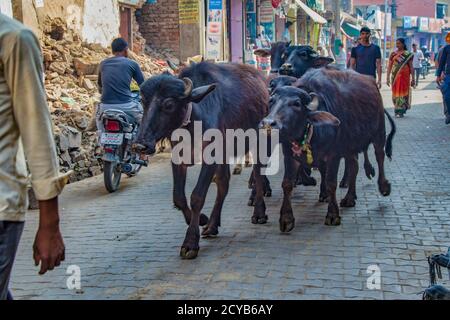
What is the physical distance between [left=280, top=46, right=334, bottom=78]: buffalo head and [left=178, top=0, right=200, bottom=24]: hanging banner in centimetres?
936

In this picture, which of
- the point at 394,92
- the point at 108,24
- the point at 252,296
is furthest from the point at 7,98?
the point at 394,92

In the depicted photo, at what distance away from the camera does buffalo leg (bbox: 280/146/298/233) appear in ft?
19.9

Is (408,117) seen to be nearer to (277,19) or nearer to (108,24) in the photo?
(108,24)

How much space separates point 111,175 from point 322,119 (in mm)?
3347

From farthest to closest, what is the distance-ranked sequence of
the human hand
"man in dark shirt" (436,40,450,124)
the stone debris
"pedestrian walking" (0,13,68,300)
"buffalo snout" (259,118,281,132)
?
1. "man in dark shirt" (436,40,450,124)
2. the stone debris
3. "buffalo snout" (259,118,281,132)
4. the human hand
5. "pedestrian walking" (0,13,68,300)

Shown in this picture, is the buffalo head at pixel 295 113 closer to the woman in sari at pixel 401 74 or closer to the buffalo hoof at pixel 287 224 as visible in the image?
the buffalo hoof at pixel 287 224

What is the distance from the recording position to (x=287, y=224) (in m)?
6.08

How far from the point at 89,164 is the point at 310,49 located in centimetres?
379

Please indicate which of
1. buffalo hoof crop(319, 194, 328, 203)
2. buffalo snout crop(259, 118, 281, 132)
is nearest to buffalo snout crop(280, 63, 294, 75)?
buffalo hoof crop(319, 194, 328, 203)

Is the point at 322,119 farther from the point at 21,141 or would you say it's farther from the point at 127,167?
Result: the point at 21,141

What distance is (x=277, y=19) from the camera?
27.3m

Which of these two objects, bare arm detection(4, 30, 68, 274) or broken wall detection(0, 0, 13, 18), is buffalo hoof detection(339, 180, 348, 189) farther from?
bare arm detection(4, 30, 68, 274)

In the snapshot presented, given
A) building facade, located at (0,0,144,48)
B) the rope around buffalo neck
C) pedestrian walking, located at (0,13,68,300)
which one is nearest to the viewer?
pedestrian walking, located at (0,13,68,300)

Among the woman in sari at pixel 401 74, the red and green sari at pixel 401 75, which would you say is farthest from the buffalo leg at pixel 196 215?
the red and green sari at pixel 401 75
